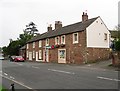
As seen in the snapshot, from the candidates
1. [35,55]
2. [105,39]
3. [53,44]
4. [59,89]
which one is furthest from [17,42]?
[59,89]

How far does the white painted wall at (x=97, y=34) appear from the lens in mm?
39344

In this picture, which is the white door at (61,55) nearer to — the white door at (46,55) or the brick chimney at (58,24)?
the white door at (46,55)

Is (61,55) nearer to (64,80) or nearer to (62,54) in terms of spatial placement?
(62,54)

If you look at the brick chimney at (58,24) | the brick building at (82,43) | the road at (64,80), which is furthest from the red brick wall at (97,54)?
the road at (64,80)

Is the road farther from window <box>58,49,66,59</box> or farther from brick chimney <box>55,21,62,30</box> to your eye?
brick chimney <box>55,21,62,30</box>

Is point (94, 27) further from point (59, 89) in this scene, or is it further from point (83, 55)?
point (59, 89)

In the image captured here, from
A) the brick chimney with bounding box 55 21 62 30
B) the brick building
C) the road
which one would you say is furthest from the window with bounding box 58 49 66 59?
the road

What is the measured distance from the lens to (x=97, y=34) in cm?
4088

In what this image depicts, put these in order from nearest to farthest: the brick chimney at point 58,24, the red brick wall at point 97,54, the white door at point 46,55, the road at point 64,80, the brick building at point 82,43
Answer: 1. the road at point 64,80
2. the red brick wall at point 97,54
3. the brick building at point 82,43
4. the white door at point 46,55
5. the brick chimney at point 58,24

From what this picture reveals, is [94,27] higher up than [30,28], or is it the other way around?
[30,28]

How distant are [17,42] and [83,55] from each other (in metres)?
50.6

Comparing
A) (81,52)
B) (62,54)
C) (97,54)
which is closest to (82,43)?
(81,52)

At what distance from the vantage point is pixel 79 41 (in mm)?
39625

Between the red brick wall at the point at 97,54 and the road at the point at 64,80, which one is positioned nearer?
the road at the point at 64,80
